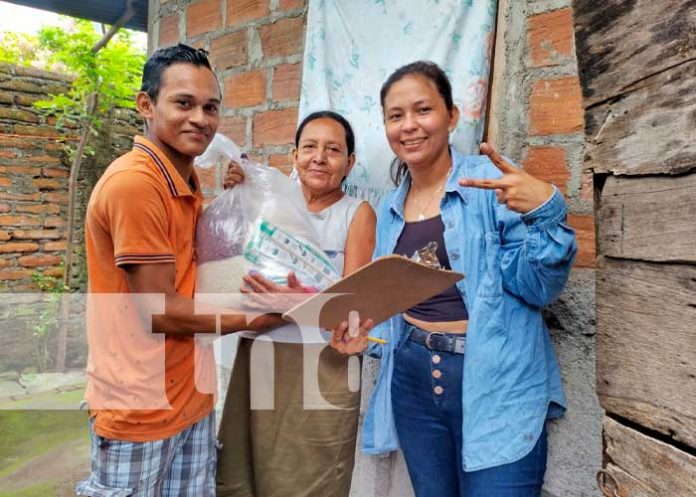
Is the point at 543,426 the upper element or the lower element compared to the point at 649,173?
lower

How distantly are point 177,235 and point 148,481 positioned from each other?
2.13 feet

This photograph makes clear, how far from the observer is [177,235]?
1.32m

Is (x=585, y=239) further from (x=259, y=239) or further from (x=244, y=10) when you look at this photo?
(x=244, y=10)

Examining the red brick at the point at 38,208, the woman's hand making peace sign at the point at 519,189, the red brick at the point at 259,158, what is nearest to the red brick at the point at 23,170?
the red brick at the point at 38,208

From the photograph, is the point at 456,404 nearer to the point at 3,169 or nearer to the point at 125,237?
the point at 125,237

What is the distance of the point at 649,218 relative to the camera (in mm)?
709

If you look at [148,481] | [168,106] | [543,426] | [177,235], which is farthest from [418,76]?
[148,481]

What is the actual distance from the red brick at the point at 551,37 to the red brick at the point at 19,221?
17.3ft

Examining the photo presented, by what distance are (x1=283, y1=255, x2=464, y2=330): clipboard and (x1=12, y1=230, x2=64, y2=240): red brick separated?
5.14 metres

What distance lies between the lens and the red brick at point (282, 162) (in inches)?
90.0

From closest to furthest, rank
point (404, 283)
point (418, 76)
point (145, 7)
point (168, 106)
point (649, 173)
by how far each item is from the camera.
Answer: point (649, 173) < point (404, 283) < point (168, 106) < point (418, 76) < point (145, 7)

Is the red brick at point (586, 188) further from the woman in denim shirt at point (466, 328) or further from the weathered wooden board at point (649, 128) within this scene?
the weathered wooden board at point (649, 128)

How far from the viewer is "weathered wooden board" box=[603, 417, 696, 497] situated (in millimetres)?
665

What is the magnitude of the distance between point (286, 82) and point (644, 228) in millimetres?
1820
